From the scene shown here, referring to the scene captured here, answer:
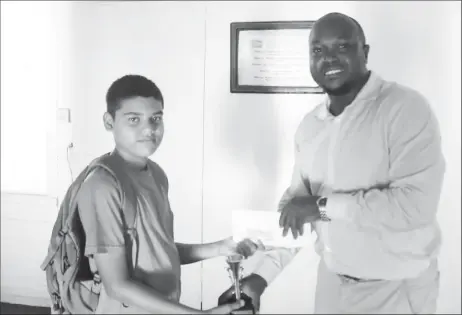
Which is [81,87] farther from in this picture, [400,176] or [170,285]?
[400,176]

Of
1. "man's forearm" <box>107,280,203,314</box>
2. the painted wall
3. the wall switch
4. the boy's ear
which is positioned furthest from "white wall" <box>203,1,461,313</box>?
the wall switch

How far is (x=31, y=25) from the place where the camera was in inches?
54.8

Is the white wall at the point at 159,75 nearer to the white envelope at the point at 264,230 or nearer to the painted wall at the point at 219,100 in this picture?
the painted wall at the point at 219,100

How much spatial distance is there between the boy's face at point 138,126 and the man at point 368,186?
0.40 m

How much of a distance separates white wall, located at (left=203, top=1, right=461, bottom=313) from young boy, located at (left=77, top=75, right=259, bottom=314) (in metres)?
0.09

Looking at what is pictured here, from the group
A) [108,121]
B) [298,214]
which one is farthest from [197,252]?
[108,121]

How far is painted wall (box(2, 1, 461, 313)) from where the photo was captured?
1146 millimetres

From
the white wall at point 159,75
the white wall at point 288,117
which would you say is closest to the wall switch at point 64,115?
the white wall at point 159,75

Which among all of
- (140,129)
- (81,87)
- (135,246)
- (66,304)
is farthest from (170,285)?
(81,87)

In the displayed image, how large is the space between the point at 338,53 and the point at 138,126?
20.2 inches

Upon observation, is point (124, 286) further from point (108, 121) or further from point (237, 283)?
point (108, 121)

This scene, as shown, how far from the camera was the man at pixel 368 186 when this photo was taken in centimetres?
110

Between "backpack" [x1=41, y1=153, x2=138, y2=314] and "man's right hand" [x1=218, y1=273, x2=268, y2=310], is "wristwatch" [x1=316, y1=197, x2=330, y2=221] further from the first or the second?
"backpack" [x1=41, y1=153, x2=138, y2=314]

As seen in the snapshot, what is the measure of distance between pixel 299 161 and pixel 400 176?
0.79 ft
